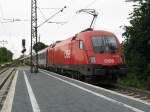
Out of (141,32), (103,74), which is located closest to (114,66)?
(103,74)

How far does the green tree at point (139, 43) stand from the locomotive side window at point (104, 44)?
3368 mm

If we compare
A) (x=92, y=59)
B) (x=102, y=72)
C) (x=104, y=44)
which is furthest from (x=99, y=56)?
(x=102, y=72)

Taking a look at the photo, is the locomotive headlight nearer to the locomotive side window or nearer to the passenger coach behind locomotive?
the passenger coach behind locomotive

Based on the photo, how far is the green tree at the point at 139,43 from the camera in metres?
28.1

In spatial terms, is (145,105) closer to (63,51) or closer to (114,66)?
(114,66)

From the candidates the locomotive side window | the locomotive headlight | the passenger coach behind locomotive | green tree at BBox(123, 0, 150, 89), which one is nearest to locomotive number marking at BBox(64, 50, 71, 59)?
the passenger coach behind locomotive

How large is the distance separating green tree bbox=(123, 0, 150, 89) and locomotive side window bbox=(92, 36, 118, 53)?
3368 mm

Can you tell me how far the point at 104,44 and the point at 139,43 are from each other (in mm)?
4259

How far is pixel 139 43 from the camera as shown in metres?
28.6

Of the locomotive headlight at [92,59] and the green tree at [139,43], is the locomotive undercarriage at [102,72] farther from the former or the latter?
the green tree at [139,43]

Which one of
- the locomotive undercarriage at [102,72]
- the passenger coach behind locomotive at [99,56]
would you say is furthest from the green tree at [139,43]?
the locomotive undercarriage at [102,72]

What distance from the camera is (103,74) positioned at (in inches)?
922

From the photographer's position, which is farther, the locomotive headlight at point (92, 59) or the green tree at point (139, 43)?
the green tree at point (139, 43)

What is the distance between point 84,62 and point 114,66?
1.70 m
